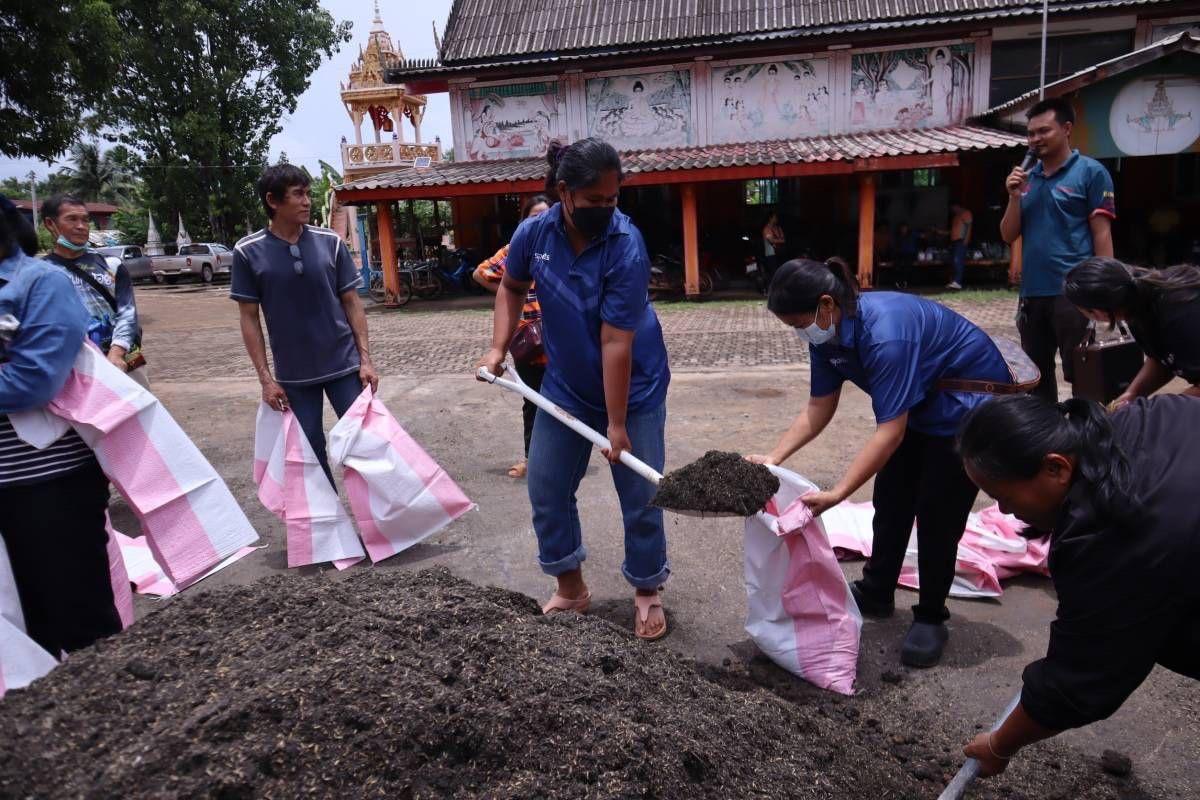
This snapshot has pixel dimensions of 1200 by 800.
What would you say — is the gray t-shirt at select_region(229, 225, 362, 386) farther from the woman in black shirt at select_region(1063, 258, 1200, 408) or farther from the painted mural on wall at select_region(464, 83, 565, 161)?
the painted mural on wall at select_region(464, 83, 565, 161)

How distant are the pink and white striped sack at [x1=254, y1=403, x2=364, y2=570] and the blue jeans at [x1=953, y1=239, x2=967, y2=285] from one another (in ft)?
43.6

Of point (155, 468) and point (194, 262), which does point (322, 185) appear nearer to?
point (194, 262)

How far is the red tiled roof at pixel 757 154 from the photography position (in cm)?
1372

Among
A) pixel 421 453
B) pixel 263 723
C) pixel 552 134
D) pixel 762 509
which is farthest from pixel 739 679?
pixel 552 134

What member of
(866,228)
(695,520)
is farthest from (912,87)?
(695,520)

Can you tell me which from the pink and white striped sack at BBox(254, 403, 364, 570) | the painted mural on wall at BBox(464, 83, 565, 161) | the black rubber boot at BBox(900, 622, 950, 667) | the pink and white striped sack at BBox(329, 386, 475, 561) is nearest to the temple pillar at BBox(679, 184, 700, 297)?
the painted mural on wall at BBox(464, 83, 565, 161)

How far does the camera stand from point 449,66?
16.9 metres

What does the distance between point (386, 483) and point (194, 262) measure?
28.3m

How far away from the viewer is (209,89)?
92.7 feet

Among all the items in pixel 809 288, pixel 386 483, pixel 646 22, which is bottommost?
pixel 386 483

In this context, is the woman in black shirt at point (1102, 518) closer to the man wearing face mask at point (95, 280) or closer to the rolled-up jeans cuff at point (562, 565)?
the rolled-up jeans cuff at point (562, 565)

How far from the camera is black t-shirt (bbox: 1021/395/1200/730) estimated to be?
1.52 m

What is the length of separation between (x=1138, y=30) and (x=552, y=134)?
10837mm

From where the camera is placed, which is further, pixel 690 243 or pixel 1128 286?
pixel 690 243
